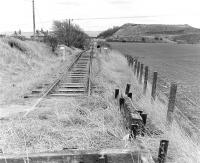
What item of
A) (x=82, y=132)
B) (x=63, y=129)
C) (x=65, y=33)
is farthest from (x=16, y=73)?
(x=65, y=33)

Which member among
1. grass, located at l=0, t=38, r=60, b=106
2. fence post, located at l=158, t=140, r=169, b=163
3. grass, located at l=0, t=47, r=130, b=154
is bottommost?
grass, located at l=0, t=38, r=60, b=106

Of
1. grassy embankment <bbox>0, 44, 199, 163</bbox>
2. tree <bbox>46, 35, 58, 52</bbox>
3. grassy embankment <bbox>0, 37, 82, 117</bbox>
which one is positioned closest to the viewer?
grassy embankment <bbox>0, 44, 199, 163</bbox>

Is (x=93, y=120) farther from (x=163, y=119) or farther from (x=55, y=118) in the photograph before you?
(x=163, y=119)

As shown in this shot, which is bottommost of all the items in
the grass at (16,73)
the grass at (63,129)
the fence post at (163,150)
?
the grass at (16,73)

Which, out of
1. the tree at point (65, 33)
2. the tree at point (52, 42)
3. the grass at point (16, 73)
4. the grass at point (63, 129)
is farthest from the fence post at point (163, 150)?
the tree at point (65, 33)

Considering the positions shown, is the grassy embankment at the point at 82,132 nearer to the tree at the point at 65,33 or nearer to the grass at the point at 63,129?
the grass at the point at 63,129

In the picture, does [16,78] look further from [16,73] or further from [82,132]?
[82,132]

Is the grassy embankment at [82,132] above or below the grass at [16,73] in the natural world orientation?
above

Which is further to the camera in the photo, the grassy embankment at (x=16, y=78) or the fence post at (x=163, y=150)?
the grassy embankment at (x=16, y=78)

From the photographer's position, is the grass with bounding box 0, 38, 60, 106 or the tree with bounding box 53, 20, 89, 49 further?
the tree with bounding box 53, 20, 89, 49

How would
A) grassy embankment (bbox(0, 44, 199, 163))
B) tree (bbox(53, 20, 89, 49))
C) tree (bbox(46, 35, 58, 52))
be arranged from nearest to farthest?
grassy embankment (bbox(0, 44, 199, 163)), tree (bbox(46, 35, 58, 52)), tree (bbox(53, 20, 89, 49))

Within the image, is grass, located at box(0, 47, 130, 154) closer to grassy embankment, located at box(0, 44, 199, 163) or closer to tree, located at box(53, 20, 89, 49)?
grassy embankment, located at box(0, 44, 199, 163)

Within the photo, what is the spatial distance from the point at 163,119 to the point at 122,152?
3.14 meters

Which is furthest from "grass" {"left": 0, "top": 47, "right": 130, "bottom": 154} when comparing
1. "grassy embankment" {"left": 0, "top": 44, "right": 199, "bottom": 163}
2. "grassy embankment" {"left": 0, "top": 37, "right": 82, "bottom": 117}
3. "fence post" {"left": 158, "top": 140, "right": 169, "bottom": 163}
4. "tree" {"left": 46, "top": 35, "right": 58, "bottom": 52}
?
"tree" {"left": 46, "top": 35, "right": 58, "bottom": 52}
